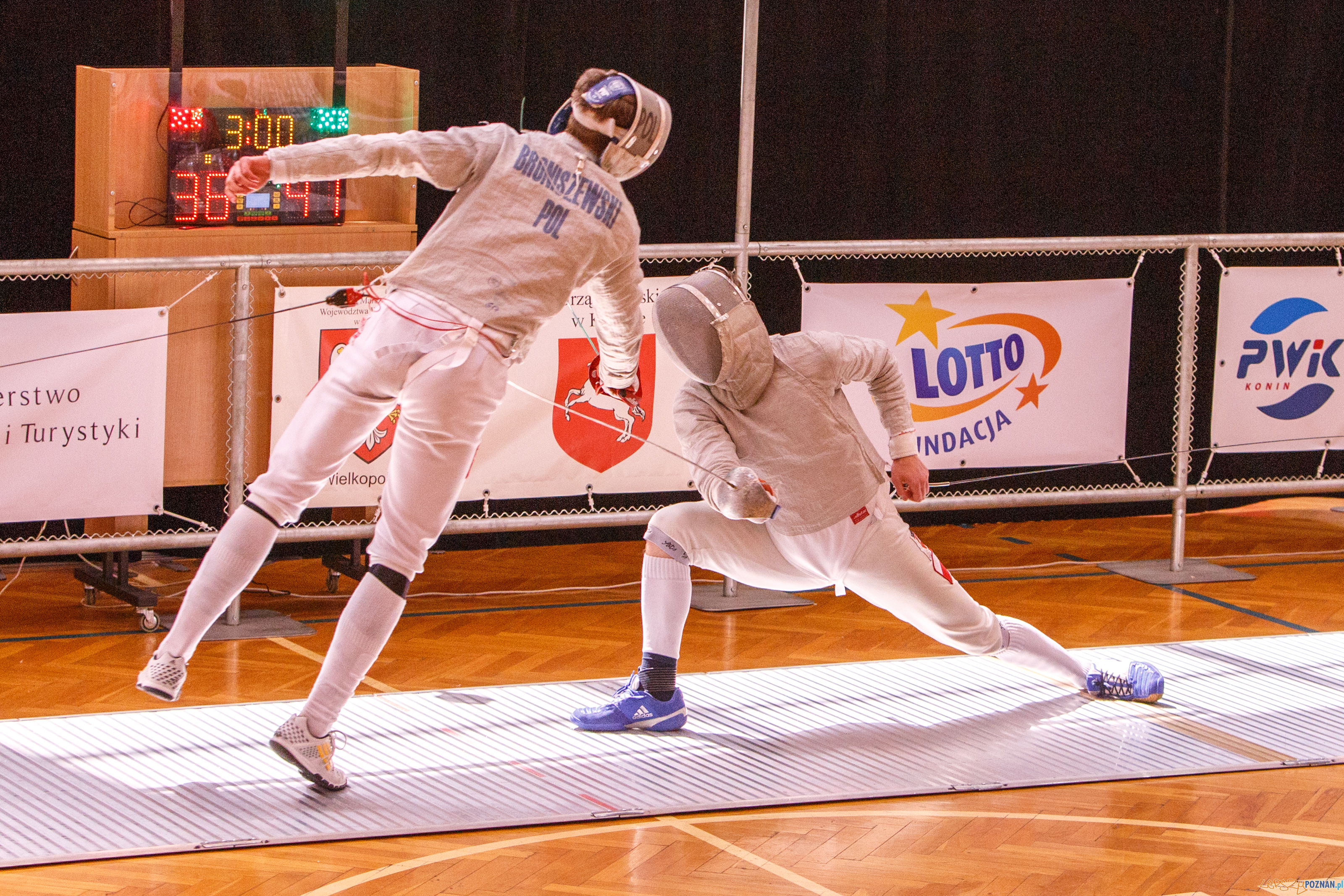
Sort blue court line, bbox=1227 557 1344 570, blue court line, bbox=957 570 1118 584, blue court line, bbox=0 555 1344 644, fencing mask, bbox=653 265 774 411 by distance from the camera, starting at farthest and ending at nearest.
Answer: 1. blue court line, bbox=1227 557 1344 570
2. blue court line, bbox=957 570 1118 584
3. blue court line, bbox=0 555 1344 644
4. fencing mask, bbox=653 265 774 411

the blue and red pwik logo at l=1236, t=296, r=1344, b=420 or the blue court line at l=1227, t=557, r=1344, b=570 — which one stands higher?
the blue and red pwik logo at l=1236, t=296, r=1344, b=420

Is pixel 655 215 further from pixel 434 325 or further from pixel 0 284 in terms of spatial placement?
pixel 434 325

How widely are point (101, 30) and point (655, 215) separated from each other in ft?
7.61

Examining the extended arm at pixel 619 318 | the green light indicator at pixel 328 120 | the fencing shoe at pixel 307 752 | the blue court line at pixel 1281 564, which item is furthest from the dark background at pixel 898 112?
the extended arm at pixel 619 318

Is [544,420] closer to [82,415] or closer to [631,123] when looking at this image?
[82,415]

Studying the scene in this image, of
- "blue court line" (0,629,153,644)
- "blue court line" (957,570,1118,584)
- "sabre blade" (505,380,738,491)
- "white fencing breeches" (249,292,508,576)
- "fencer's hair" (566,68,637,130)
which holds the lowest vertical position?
"blue court line" (0,629,153,644)

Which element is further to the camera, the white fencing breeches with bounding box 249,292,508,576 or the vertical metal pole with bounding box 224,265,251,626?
the vertical metal pole with bounding box 224,265,251,626

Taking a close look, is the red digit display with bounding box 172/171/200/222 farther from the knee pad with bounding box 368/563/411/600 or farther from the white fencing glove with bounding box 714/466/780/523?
the white fencing glove with bounding box 714/466/780/523

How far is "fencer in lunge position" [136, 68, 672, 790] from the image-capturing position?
3.73 meters

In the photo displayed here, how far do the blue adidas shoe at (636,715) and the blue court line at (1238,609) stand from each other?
258 cm

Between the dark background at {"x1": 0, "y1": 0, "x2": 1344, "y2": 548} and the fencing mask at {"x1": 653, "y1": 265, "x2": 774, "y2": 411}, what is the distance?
2686 mm

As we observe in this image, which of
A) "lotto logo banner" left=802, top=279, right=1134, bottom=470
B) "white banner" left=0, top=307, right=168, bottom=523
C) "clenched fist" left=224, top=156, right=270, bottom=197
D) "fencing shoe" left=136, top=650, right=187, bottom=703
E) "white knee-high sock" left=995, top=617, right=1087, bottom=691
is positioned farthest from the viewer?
"lotto logo banner" left=802, top=279, right=1134, bottom=470

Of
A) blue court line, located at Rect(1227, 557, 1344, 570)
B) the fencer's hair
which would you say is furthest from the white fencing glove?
blue court line, located at Rect(1227, 557, 1344, 570)

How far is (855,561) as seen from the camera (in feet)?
14.7
